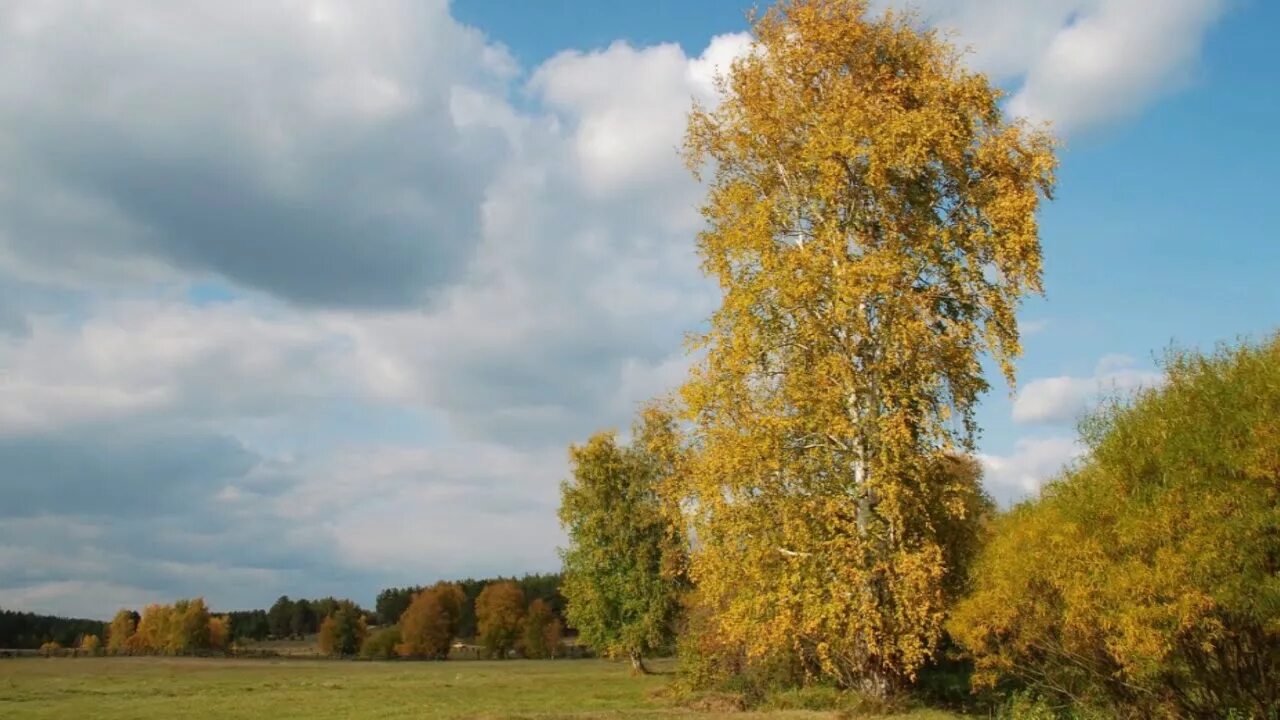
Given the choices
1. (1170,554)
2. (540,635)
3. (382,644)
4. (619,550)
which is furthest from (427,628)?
(1170,554)

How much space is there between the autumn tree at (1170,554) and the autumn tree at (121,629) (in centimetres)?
17978

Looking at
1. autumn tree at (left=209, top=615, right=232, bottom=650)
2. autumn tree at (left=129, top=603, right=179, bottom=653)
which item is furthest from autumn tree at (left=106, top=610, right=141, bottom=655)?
autumn tree at (left=209, top=615, right=232, bottom=650)

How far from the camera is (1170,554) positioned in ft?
55.2

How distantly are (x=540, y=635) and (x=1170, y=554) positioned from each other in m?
116

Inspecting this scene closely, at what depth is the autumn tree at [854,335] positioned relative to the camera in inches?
957

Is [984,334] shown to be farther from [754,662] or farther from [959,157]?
[754,662]

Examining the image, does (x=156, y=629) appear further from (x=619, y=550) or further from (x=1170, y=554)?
(x=1170, y=554)

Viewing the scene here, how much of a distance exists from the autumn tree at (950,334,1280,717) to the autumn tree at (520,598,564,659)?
345ft

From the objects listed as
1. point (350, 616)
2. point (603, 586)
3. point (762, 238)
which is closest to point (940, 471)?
point (762, 238)

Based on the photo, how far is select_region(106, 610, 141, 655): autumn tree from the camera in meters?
170

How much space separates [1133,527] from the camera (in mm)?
17531

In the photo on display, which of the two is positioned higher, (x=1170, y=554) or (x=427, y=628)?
(x=427, y=628)

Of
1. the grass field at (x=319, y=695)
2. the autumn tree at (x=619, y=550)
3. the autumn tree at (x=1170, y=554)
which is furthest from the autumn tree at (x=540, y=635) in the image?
the autumn tree at (x=1170, y=554)

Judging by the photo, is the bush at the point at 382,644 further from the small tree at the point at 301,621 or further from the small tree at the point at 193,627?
the small tree at the point at 301,621
